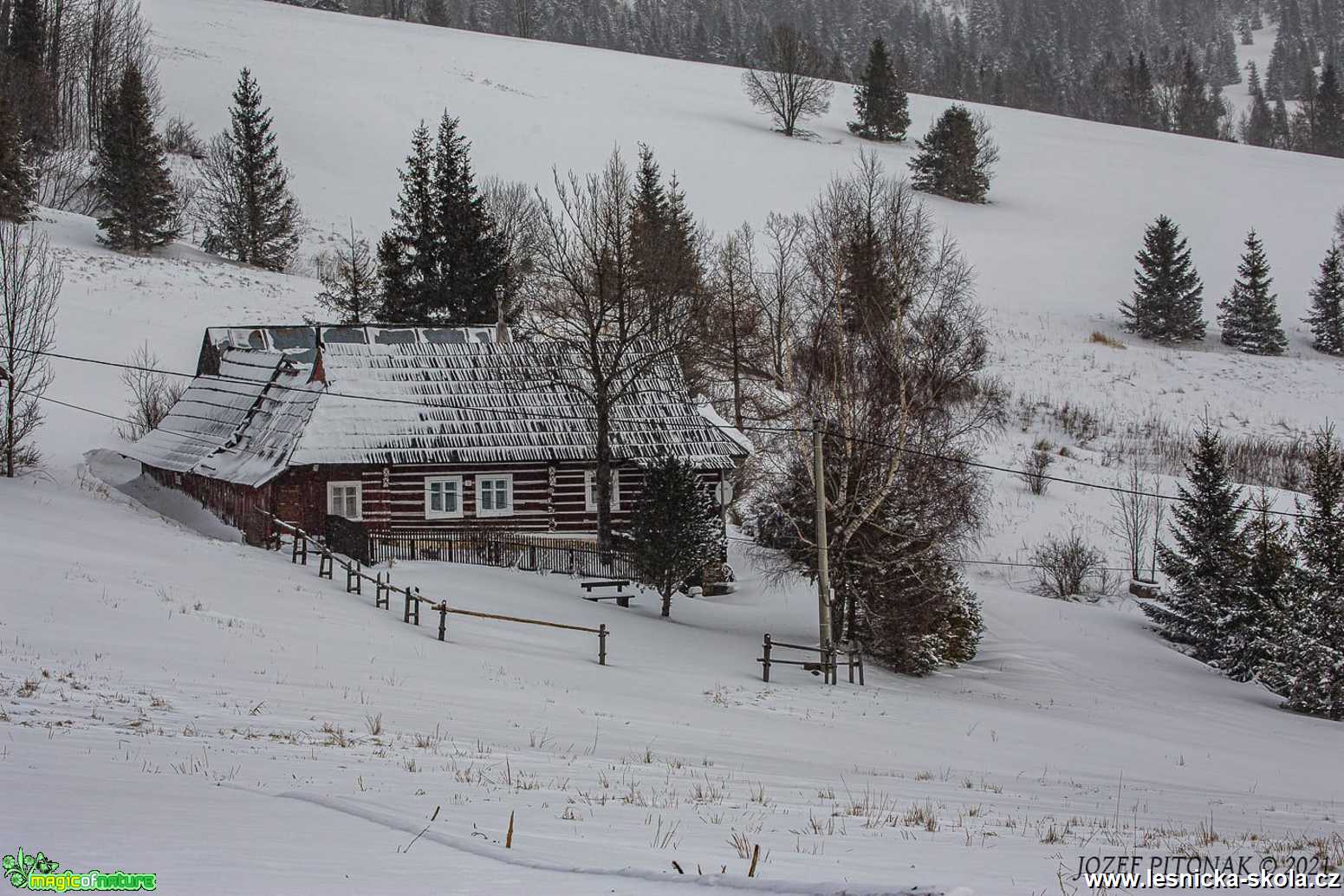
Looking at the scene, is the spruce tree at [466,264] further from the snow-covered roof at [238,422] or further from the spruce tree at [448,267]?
the snow-covered roof at [238,422]

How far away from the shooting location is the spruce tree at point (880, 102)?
322ft

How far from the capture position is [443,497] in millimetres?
31672

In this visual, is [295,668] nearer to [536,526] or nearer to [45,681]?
[45,681]

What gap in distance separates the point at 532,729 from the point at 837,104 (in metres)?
110

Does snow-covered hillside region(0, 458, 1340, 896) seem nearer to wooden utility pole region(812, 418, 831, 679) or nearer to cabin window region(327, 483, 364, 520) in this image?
wooden utility pole region(812, 418, 831, 679)

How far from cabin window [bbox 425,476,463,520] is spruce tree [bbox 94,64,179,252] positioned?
36.0 metres

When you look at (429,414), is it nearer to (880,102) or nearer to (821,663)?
(821,663)

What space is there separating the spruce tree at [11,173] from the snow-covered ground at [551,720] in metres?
2.76

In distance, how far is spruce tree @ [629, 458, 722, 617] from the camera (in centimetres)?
2739

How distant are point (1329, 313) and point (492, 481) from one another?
188 feet

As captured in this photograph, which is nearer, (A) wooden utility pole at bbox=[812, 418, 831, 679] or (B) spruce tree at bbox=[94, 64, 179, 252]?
(A) wooden utility pole at bbox=[812, 418, 831, 679]

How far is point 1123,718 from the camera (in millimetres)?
21859

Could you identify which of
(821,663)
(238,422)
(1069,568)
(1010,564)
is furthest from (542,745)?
(1010,564)

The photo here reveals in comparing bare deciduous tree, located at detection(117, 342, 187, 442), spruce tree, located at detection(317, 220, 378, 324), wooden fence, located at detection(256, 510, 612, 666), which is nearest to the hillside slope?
spruce tree, located at detection(317, 220, 378, 324)
